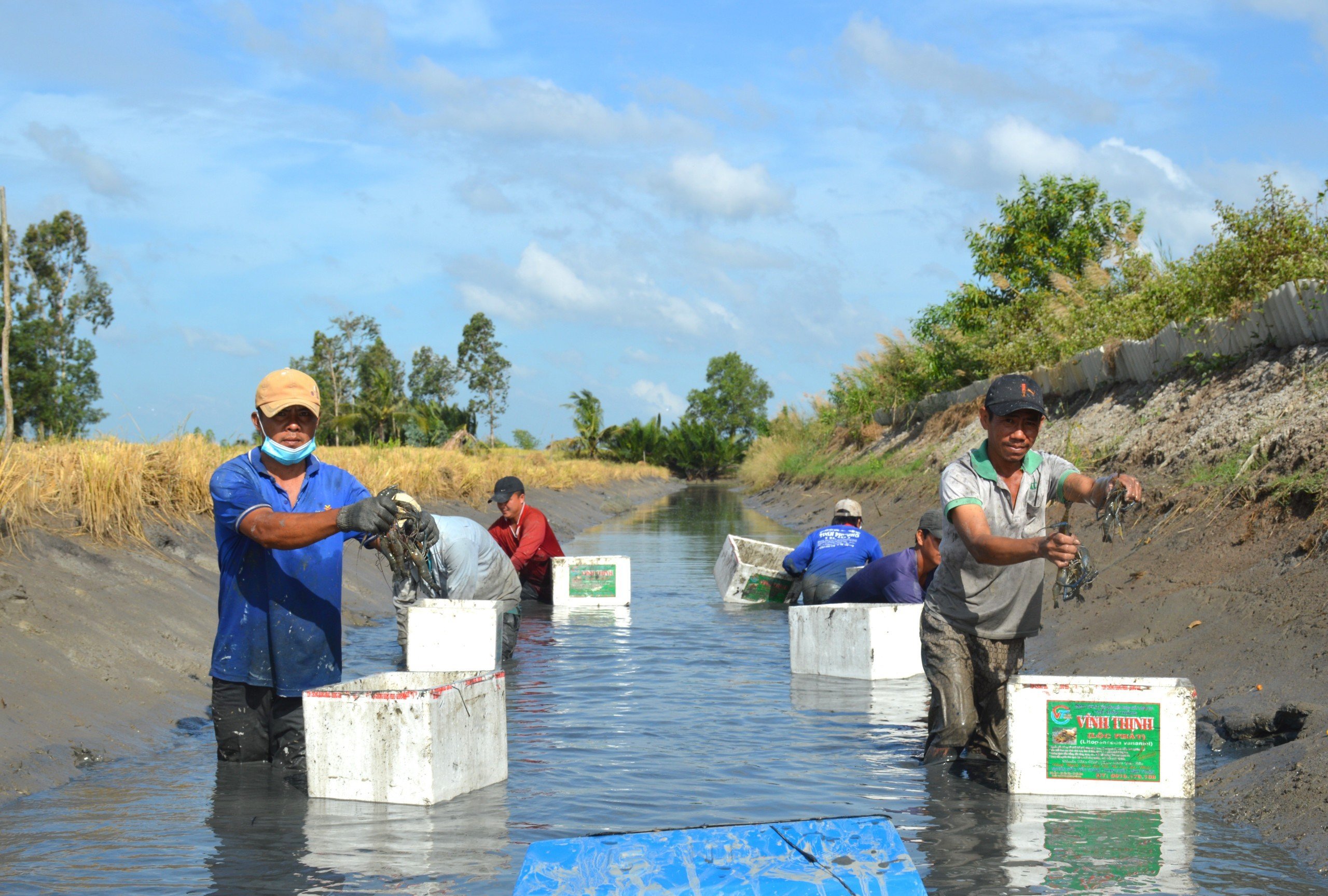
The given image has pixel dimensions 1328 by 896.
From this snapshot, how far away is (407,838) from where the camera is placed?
4.82 meters

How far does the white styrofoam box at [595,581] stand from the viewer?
13.1 meters

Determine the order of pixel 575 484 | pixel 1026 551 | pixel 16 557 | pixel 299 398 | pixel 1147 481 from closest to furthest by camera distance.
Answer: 1. pixel 1026 551
2. pixel 299 398
3. pixel 16 557
4. pixel 1147 481
5. pixel 575 484

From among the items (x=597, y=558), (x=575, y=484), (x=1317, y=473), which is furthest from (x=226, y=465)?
(x=575, y=484)

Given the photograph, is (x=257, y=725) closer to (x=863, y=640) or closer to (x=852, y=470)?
(x=863, y=640)

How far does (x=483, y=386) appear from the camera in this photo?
68.1 metres

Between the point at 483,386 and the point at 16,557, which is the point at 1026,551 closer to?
the point at 16,557

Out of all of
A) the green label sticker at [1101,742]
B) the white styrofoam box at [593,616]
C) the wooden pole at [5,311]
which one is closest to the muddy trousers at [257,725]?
the green label sticker at [1101,742]

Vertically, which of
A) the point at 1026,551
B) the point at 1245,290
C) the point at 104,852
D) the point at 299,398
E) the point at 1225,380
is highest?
the point at 1245,290

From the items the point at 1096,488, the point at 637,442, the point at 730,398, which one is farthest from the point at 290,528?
the point at 730,398

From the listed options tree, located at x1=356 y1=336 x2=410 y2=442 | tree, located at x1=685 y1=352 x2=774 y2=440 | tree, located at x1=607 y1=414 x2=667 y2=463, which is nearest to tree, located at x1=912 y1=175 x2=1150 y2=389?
tree, located at x1=356 y1=336 x2=410 y2=442

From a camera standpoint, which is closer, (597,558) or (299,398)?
(299,398)

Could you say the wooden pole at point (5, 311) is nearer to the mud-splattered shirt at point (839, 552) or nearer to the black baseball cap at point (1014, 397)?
the mud-splattered shirt at point (839, 552)

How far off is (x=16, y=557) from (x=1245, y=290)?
12187mm

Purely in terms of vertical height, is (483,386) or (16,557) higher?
(483,386)
